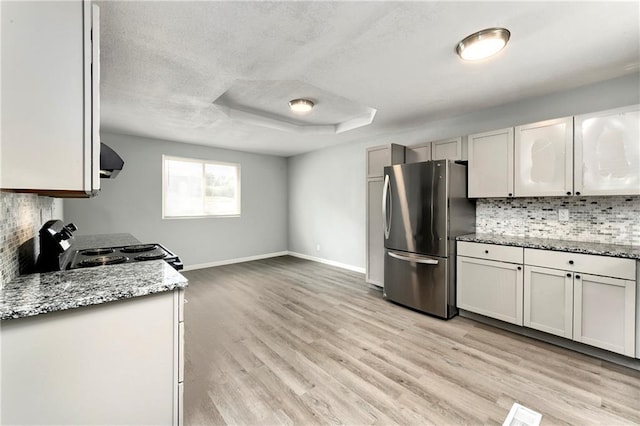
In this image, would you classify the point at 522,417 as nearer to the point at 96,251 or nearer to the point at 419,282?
the point at 419,282

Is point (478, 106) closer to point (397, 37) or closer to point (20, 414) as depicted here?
point (397, 37)

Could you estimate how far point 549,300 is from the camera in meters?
2.45

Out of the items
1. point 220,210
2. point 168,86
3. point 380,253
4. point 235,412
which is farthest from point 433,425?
point 220,210

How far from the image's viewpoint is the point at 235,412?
5.54ft

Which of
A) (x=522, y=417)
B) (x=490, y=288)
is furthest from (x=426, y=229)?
(x=522, y=417)

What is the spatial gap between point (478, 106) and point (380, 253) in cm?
224

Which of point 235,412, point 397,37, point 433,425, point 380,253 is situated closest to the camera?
A: point 433,425

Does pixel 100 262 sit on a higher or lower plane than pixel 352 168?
lower

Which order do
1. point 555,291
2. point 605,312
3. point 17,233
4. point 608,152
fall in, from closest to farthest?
point 17,233 < point 605,312 < point 608,152 < point 555,291

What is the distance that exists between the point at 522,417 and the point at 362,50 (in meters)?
2.67

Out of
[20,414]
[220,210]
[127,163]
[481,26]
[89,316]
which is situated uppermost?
[481,26]

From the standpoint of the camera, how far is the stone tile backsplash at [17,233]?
131 cm

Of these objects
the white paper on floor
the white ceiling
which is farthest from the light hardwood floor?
the white ceiling

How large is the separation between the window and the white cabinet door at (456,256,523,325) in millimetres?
4592
